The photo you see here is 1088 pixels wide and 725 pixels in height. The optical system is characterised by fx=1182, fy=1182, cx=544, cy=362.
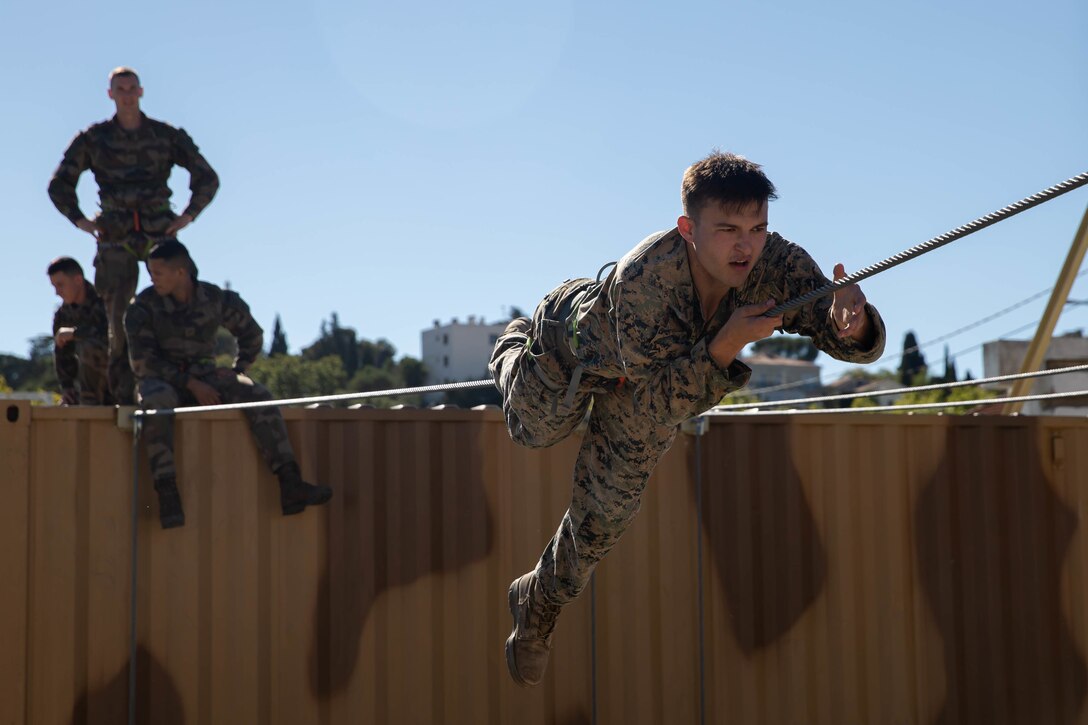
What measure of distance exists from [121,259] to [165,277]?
21.8 inches

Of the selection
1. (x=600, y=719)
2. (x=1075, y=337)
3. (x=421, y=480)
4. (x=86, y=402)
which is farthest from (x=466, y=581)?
(x=1075, y=337)

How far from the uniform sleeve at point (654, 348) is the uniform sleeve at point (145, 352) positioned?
326cm

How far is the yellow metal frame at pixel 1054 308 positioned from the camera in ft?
24.7

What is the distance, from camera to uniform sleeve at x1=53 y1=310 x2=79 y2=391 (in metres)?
6.66

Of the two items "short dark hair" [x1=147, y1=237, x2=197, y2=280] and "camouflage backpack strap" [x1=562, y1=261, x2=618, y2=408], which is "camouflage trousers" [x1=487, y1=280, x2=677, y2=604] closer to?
"camouflage backpack strap" [x1=562, y1=261, x2=618, y2=408]

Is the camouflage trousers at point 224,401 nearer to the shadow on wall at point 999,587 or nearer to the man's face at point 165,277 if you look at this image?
the man's face at point 165,277

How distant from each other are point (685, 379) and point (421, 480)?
3.06 m

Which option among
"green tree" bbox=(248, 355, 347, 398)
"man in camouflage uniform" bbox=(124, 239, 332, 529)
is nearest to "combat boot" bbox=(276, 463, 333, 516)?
"man in camouflage uniform" bbox=(124, 239, 332, 529)

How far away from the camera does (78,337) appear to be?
655 centimetres

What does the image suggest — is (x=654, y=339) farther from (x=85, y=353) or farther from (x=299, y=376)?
(x=299, y=376)

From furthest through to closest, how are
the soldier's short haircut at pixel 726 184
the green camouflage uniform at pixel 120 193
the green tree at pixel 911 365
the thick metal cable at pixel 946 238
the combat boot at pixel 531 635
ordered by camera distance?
1. the green tree at pixel 911 365
2. the green camouflage uniform at pixel 120 193
3. the combat boot at pixel 531 635
4. the soldier's short haircut at pixel 726 184
5. the thick metal cable at pixel 946 238

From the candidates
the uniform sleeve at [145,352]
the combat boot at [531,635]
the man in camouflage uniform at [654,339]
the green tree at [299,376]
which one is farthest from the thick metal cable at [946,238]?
the green tree at [299,376]

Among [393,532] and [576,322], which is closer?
[576,322]

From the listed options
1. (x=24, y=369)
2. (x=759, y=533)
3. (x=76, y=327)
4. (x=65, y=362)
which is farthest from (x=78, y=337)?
(x=24, y=369)
